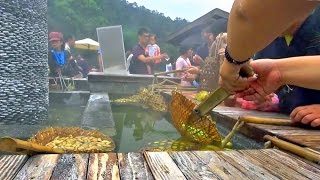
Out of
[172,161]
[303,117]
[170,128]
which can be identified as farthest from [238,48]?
[170,128]

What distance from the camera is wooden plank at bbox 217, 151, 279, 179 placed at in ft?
5.75

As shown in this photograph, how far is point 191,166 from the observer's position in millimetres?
1888

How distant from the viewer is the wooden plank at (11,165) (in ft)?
5.42

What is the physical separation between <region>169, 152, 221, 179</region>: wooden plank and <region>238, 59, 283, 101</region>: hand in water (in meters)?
0.55

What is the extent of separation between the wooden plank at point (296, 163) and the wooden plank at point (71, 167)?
123 centimetres

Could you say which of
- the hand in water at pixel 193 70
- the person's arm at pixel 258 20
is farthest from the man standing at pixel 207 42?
the person's arm at pixel 258 20

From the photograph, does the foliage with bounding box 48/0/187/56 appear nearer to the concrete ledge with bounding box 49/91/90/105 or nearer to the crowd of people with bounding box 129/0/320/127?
the concrete ledge with bounding box 49/91/90/105

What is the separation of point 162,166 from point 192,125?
1.00m

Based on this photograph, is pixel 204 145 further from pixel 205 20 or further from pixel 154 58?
pixel 205 20

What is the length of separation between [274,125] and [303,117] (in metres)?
0.26

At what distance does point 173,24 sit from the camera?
48.5 metres

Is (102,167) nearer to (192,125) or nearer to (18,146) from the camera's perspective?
(18,146)

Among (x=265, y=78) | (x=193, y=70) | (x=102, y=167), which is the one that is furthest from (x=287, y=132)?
(x=193, y=70)

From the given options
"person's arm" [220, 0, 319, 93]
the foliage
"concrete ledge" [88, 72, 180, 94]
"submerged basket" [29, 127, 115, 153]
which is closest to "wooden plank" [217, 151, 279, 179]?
"person's arm" [220, 0, 319, 93]
